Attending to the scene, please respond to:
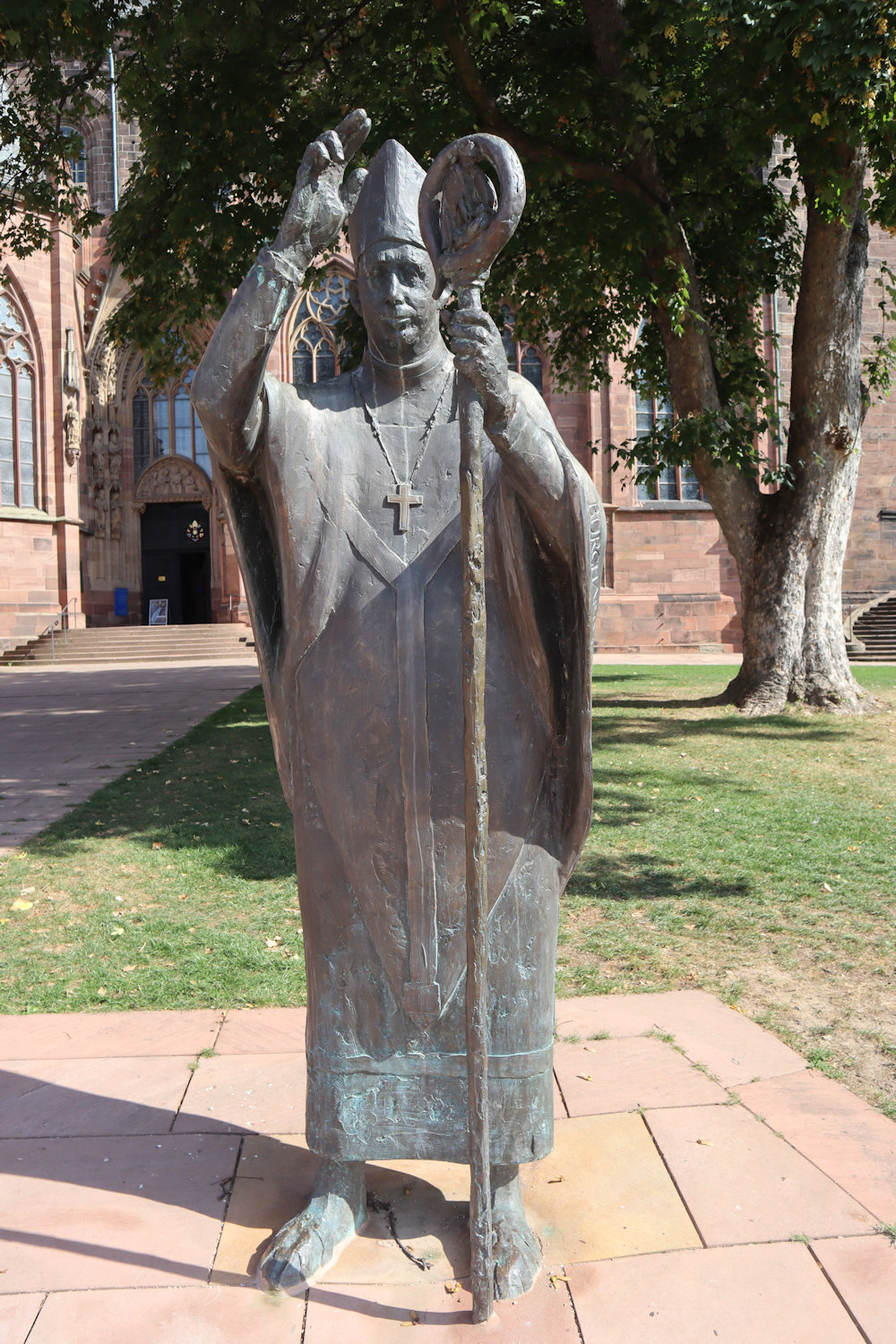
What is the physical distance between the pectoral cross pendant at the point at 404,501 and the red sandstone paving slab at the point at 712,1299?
169 cm

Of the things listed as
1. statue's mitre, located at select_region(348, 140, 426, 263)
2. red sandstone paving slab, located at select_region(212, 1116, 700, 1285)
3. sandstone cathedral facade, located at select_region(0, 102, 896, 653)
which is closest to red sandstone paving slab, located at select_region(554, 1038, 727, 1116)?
red sandstone paving slab, located at select_region(212, 1116, 700, 1285)

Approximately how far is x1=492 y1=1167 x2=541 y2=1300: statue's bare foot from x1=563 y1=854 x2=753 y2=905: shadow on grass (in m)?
3.17

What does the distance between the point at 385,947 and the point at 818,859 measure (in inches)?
182

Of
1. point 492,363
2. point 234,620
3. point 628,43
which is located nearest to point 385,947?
point 492,363

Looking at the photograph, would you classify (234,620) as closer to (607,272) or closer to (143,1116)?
(607,272)

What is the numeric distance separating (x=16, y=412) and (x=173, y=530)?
5429 millimetres

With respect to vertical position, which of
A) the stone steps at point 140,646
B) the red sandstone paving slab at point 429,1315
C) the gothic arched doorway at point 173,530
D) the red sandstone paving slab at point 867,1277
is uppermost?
the gothic arched doorway at point 173,530

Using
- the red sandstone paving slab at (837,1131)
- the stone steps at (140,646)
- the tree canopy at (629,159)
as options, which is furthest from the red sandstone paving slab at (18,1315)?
the stone steps at (140,646)

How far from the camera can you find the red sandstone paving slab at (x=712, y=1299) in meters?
2.12

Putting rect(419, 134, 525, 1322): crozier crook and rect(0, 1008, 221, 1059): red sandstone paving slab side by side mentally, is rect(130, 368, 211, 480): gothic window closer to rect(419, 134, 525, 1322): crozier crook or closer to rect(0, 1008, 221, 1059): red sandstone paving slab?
rect(0, 1008, 221, 1059): red sandstone paving slab

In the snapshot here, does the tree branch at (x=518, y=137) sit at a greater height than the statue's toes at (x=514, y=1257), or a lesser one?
greater

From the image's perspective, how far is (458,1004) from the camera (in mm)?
2354

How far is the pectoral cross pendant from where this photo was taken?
2318mm

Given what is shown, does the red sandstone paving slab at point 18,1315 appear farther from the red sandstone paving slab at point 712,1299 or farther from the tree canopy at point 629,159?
the tree canopy at point 629,159
